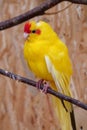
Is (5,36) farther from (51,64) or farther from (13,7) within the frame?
(51,64)

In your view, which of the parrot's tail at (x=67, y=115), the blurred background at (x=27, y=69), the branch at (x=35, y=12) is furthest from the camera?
the blurred background at (x=27, y=69)

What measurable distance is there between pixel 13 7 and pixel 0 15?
9 cm

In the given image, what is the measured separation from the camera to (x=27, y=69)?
6.83 ft

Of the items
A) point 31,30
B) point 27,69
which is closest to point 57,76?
point 31,30

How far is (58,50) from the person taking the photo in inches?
60.5

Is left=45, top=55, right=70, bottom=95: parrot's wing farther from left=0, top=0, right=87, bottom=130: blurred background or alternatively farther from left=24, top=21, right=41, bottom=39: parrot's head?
left=0, top=0, right=87, bottom=130: blurred background

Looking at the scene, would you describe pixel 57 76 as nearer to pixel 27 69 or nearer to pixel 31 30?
pixel 31 30

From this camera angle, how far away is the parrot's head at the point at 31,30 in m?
1.48

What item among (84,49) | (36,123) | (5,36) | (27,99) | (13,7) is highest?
(13,7)

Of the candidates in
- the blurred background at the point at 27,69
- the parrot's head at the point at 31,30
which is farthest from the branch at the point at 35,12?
the blurred background at the point at 27,69

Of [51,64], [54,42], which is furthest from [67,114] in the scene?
[54,42]

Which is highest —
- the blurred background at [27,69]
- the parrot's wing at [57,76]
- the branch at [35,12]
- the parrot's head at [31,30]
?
the branch at [35,12]

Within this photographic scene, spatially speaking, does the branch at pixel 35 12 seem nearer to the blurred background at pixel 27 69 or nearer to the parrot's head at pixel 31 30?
the parrot's head at pixel 31 30

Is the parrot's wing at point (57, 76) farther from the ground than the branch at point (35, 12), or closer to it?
closer to it
